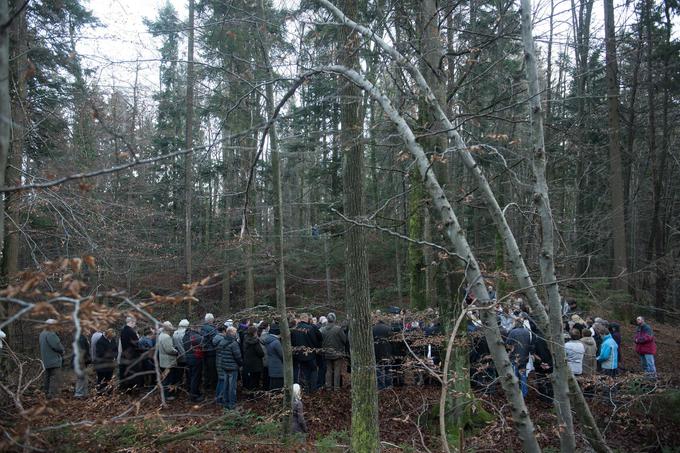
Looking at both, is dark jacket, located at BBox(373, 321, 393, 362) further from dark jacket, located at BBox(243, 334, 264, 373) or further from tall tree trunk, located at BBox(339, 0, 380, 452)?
tall tree trunk, located at BBox(339, 0, 380, 452)

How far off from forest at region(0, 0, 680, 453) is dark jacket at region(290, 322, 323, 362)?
0.11 m

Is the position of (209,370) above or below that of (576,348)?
below

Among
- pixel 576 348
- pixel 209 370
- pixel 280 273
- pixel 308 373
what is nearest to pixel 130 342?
pixel 209 370

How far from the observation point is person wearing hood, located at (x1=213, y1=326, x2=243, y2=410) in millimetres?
10352

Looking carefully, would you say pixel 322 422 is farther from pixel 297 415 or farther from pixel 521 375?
pixel 521 375

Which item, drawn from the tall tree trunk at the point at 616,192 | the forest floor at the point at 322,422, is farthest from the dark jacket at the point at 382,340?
the tall tree trunk at the point at 616,192

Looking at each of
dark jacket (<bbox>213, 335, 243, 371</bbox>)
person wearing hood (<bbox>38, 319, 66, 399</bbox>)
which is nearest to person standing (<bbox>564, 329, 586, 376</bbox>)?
dark jacket (<bbox>213, 335, 243, 371</bbox>)

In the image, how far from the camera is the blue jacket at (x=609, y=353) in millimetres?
10469

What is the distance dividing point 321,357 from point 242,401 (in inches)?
82.1

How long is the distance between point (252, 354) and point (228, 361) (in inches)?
31.3

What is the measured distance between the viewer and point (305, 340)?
11.2m

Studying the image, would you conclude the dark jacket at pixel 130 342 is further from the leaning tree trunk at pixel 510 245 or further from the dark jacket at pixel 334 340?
the leaning tree trunk at pixel 510 245

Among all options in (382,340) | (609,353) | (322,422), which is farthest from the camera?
(382,340)

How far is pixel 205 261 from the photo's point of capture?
19297mm
